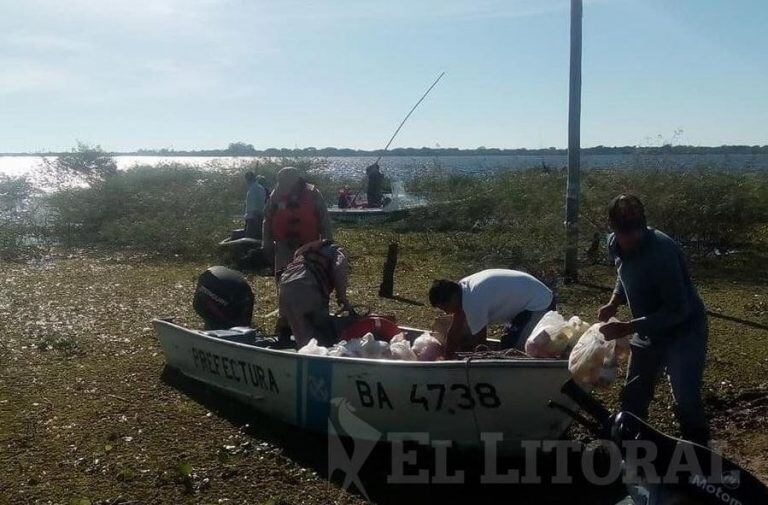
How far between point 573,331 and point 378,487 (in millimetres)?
1742

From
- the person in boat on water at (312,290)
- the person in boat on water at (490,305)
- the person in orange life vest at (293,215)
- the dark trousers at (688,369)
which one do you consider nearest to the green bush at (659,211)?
the person in orange life vest at (293,215)

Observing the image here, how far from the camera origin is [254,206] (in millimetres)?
15664

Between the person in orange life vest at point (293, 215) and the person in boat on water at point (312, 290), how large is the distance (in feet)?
4.47

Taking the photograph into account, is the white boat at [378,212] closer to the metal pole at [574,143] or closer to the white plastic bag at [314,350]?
the metal pole at [574,143]

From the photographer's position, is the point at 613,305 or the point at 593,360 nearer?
the point at 593,360

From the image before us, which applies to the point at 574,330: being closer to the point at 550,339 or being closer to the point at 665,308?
the point at 550,339

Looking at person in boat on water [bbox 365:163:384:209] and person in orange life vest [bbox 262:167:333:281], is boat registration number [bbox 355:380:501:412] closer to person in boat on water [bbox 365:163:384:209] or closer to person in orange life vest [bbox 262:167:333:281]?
person in orange life vest [bbox 262:167:333:281]

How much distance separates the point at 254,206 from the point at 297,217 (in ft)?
23.3

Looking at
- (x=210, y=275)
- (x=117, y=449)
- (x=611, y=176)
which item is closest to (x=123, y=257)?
(x=210, y=275)

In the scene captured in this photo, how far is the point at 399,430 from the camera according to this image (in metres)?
5.65

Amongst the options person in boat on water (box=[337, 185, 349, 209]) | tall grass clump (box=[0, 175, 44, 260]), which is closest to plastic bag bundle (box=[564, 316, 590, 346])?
tall grass clump (box=[0, 175, 44, 260])

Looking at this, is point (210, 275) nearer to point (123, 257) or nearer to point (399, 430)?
point (399, 430)

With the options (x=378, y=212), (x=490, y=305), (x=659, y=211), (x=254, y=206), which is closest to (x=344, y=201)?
(x=378, y=212)

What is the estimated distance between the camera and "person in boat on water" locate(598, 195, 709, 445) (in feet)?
14.6
